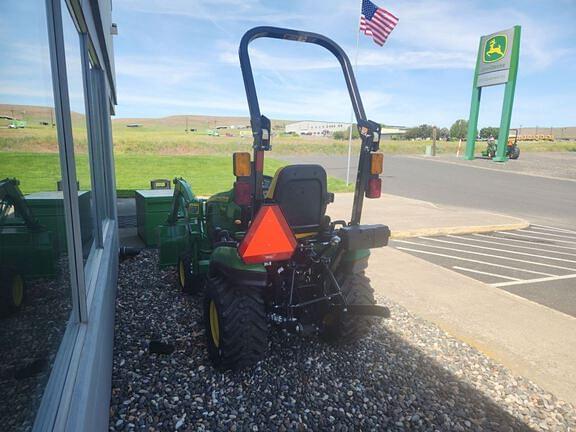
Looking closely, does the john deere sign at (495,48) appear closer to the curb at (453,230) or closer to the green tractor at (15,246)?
the curb at (453,230)

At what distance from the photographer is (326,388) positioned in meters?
2.79

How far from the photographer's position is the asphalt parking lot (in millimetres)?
4977

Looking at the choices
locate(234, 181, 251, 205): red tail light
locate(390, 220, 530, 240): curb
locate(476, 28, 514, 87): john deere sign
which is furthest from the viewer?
locate(476, 28, 514, 87): john deere sign

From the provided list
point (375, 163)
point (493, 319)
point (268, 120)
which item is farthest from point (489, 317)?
point (268, 120)

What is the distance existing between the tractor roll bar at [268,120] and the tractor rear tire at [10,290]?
1.81 m

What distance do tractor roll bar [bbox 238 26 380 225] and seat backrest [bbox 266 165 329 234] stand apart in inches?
5.9

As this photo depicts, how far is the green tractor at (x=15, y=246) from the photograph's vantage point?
3.20ft

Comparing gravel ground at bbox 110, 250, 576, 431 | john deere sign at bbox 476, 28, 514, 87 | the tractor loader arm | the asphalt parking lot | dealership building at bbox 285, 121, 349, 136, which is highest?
john deere sign at bbox 476, 28, 514, 87

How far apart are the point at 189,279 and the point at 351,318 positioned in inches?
71.7

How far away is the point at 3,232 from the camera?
1014 mm

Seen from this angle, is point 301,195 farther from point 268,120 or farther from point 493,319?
point 493,319

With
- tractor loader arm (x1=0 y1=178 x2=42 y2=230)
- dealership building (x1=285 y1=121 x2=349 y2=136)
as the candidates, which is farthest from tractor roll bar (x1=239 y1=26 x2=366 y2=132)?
dealership building (x1=285 y1=121 x2=349 y2=136)

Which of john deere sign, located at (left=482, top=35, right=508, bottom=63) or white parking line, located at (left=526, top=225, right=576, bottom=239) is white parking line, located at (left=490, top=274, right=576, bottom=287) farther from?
john deere sign, located at (left=482, top=35, right=508, bottom=63)

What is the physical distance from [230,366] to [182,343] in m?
0.68
